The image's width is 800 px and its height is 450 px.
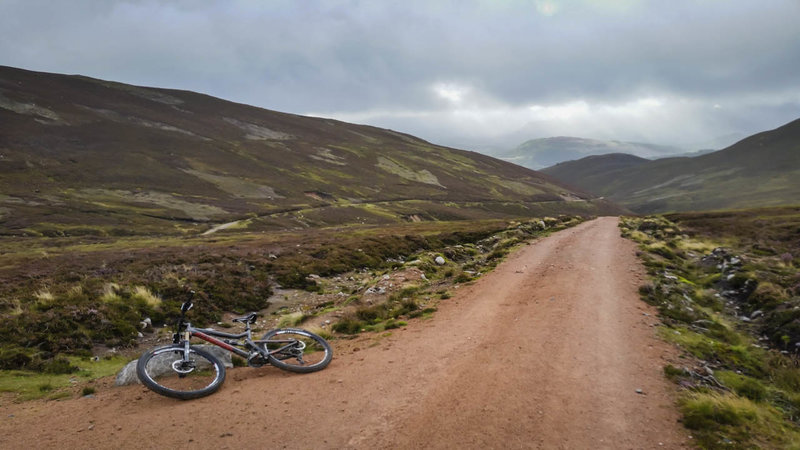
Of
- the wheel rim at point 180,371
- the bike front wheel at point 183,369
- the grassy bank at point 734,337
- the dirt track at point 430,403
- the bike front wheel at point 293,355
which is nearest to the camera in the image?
the dirt track at point 430,403

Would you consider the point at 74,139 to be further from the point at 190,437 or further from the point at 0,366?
the point at 190,437

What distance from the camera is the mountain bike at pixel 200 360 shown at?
907 cm

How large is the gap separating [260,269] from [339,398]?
20272 millimetres

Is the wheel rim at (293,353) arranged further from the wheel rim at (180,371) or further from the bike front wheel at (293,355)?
the wheel rim at (180,371)

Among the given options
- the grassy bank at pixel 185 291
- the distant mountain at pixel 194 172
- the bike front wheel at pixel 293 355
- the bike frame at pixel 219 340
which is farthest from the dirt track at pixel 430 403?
the distant mountain at pixel 194 172

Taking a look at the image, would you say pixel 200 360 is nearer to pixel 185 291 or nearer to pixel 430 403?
pixel 430 403

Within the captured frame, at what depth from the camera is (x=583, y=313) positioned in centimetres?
1491

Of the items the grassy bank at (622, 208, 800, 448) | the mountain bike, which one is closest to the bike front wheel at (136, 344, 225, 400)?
the mountain bike

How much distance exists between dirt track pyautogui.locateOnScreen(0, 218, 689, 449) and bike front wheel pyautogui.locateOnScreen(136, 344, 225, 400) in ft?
1.25

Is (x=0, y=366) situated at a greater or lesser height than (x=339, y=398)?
lesser

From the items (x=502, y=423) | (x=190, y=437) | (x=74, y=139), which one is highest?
(x=74, y=139)

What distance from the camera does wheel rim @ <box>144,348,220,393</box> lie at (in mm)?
9359

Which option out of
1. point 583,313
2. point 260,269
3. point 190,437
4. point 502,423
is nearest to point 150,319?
point 260,269

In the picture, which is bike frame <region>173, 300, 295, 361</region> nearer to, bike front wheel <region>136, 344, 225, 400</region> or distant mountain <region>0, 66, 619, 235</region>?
bike front wheel <region>136, 344, 225, 400</region>
